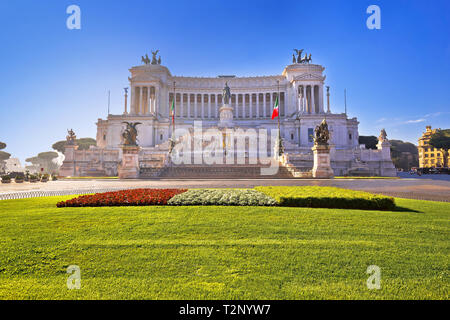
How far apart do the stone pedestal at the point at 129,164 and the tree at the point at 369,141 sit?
78.9 m

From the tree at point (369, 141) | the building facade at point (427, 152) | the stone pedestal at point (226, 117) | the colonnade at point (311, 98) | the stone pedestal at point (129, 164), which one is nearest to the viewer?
the stone pedestal at point (129, 164)

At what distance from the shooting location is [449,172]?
47625 millimetres

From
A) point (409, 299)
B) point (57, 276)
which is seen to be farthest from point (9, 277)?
point (409, 299)

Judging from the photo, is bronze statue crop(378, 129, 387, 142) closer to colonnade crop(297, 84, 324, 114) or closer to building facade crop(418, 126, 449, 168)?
colonnade crop(297, 84, 324, 114)

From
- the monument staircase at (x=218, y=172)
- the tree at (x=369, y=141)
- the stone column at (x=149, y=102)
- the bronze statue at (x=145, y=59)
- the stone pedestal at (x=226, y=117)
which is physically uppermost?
the bronze statue at (x=145, y=59)

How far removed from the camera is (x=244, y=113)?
84.8 m

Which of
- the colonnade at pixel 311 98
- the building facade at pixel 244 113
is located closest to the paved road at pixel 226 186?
the building facade at pixel 244 113

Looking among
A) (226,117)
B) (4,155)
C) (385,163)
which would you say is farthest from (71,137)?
(4,155)

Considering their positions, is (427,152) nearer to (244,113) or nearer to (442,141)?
(442,141)

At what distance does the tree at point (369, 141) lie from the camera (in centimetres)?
8290

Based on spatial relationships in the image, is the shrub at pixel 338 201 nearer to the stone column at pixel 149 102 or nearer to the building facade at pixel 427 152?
the stone column at pixel 149 102

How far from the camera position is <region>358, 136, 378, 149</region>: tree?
272 ft
